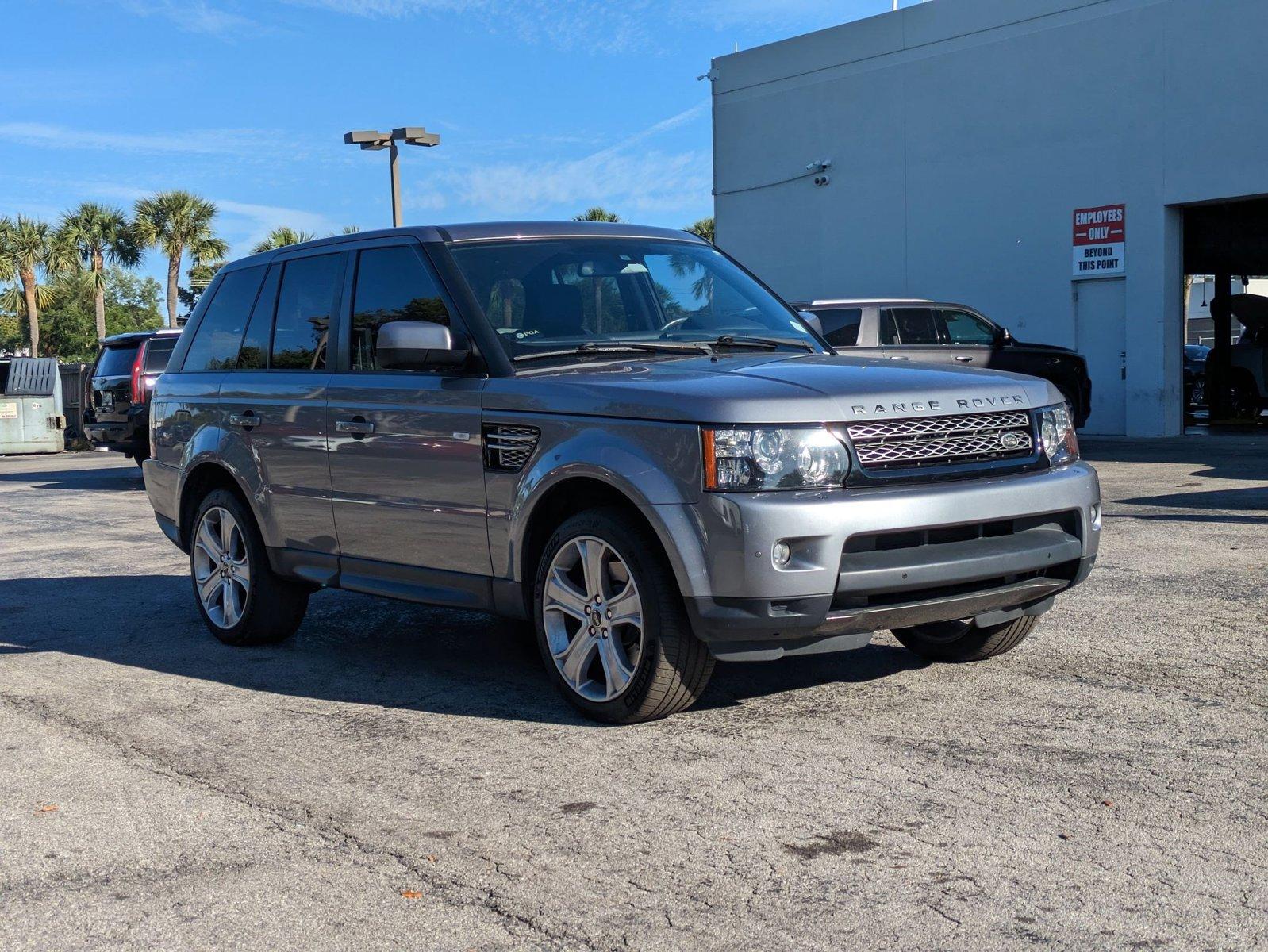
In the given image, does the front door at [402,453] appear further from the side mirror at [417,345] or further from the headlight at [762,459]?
the headlight at [762,459]

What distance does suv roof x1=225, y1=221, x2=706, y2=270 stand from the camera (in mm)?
6297

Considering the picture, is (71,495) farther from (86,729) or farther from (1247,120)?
(1247,120)

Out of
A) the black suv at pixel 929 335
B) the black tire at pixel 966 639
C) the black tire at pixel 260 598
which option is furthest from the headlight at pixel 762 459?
the black suv at pixel 929 335

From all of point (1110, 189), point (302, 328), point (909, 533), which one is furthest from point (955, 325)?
point (909, 533)

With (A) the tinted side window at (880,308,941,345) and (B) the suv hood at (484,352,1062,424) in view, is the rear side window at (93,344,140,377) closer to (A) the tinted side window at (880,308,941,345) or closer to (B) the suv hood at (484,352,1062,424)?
(A) the tinted side window at (880,308,941,345)

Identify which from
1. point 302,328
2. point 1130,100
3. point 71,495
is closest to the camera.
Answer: point 302,328

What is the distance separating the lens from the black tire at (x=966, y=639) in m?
6.16

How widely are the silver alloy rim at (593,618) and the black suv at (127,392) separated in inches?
516

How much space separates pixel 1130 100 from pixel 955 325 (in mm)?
6007

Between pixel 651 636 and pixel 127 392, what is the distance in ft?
46.7

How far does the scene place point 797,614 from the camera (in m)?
4.84

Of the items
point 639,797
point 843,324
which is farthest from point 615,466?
point 843,324

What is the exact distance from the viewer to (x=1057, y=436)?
5.57 metres

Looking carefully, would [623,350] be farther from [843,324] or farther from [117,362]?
[117,362]
